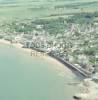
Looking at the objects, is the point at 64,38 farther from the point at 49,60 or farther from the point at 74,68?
the point at 74,68

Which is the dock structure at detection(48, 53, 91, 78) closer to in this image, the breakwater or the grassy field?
the breakwater

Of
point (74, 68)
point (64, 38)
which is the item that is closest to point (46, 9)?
point (64, 38)

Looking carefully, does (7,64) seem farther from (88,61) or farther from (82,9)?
(82,9)

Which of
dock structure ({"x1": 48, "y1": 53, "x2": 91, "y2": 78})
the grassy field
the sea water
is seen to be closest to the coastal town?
dock structure ({"x1": 48, "y1": 53, "x2": 91, "y2": 78})

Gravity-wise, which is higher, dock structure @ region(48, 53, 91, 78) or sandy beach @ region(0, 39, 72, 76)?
dock structure @ region(48, 53, 91, 78)

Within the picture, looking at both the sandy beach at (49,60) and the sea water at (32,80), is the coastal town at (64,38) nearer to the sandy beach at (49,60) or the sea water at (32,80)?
the sandy beach at (49,60)
